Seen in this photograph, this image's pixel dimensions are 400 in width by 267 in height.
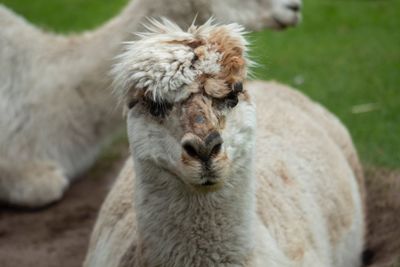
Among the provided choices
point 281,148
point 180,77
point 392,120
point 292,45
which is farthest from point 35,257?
point 292,45

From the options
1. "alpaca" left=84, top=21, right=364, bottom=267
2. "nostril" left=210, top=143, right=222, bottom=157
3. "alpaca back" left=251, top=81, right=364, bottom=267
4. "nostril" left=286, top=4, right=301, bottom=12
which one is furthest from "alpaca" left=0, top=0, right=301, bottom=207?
"nostril" left=210, top=143, right=222, bottom=157

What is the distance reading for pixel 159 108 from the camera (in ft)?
9.82

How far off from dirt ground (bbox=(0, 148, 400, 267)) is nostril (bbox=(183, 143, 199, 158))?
1.96 metres

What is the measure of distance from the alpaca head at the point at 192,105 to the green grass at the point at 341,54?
2851 mm

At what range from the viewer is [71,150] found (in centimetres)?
611

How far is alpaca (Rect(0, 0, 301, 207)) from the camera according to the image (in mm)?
5879

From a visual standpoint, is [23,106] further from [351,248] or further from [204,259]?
[204,259]

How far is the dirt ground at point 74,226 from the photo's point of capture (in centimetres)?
505

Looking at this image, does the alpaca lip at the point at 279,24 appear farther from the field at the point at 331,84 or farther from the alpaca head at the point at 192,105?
the alpaca head at the point at 192,105

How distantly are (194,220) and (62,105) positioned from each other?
10.2 feet

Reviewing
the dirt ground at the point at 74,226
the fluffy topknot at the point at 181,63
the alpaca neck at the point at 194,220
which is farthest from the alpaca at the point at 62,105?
the alpaca neck at the point at 194,220

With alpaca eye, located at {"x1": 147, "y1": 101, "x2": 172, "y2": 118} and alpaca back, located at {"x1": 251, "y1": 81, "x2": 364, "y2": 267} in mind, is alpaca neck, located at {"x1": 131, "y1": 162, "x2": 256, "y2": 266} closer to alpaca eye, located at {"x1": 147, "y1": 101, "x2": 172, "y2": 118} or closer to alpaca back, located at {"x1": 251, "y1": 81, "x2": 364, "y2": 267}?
alpaca eye, located at {"x1": 147, "y1": 101, "x2": 172, "y2": 118}

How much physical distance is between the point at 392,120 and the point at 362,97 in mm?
778

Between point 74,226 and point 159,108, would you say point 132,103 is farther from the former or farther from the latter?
point 74,226
